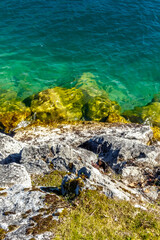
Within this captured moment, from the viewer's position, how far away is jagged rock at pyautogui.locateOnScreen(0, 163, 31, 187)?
28.9ft

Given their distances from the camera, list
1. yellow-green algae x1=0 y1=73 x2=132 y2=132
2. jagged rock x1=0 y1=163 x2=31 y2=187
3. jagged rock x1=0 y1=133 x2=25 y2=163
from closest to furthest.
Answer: jagged rock x1=0 y1=163 x2=31 y2=187 → jagged rock x1=0 y1=133 x2=25 y2=163 → yellow-green algae x1=0 y1=73 x2=132 y2=132

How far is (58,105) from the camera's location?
801 inches

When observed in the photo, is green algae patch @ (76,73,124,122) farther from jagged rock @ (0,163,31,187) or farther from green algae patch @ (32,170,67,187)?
A: jagged rock @ (0,163,31,187)

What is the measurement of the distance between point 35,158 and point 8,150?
2.41 metres

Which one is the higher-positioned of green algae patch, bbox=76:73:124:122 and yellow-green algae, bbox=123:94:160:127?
green algae patch, bbox=76:73:124:122

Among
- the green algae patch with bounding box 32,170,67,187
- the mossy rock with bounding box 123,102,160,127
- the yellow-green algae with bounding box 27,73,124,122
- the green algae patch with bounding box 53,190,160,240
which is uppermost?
the green algae patch with bounding box 53,190,160,240

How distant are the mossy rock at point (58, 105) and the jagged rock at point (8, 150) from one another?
5.67 m

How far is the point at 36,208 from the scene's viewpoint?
6.93 meters

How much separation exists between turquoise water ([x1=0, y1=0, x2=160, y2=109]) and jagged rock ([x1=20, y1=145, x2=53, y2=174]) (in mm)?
12460

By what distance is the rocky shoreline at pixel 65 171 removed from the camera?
6742mm

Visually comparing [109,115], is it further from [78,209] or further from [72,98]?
[78,209]

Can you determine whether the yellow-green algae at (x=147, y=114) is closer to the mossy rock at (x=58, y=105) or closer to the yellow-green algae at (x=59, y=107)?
the yellow-green algae at (x=59, y=107)

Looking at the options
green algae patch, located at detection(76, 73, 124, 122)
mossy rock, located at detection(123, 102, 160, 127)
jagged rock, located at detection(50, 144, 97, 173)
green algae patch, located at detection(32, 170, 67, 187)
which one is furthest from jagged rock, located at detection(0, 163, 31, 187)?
mossy rock, located at detection(123, 102, 160, 127)

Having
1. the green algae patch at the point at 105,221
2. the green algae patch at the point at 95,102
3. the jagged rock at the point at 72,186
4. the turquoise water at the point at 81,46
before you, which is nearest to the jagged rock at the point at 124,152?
the jagged rock at the point at 72,186
